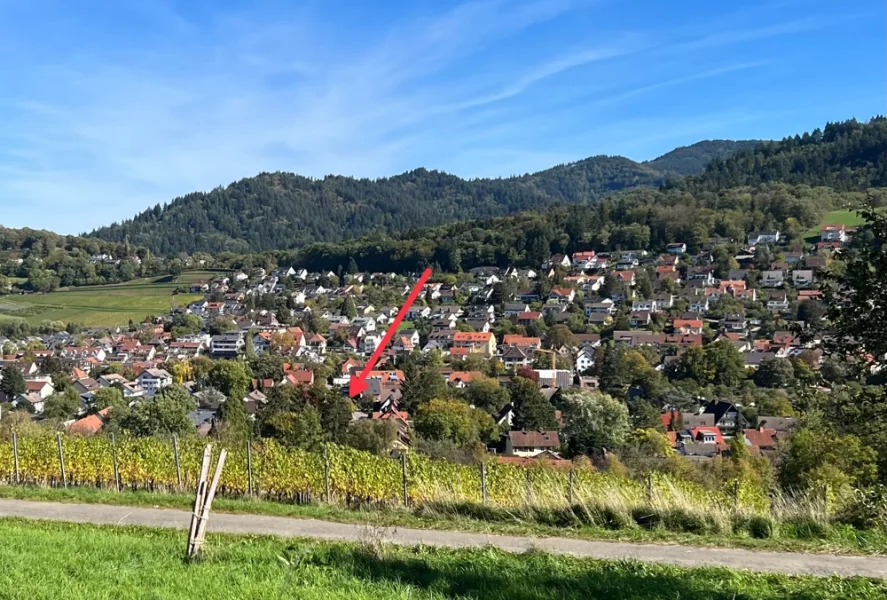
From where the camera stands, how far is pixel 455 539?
22.9 ft

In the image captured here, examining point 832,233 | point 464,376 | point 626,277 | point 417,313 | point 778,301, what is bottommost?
point 464,376

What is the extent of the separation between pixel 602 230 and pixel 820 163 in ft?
→ 154

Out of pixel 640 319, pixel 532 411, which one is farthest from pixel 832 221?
pixel 532 411

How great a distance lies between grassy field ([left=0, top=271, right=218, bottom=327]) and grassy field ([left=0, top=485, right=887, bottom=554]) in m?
72.0

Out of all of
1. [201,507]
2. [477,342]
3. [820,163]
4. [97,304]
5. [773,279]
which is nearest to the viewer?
[201,507]

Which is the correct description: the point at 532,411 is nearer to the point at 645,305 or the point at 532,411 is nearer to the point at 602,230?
the point at 645,305

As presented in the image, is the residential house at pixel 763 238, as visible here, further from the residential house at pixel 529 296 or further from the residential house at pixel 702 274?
the residential house at pixel 529 296

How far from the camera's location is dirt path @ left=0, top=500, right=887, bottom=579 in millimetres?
5766

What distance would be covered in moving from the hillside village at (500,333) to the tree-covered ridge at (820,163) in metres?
31.9

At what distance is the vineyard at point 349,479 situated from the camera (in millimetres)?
7809

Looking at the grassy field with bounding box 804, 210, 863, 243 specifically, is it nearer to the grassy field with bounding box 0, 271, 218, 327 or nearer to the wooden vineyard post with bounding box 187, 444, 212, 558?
the grassy field with bounding box 0, 271, 218, 327

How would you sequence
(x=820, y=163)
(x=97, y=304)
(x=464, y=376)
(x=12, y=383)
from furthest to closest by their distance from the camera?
(x=820, y=163)
(x=97, y=304)
(x=464, y=376)
(x=12, y=383)

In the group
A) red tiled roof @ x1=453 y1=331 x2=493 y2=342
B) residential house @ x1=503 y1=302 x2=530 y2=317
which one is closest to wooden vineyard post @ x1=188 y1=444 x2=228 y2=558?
red tiled roof @ x1=453 y1=331 x2=493 y2=342

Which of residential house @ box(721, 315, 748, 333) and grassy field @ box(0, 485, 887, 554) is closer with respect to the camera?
grassy field @ box(0, 485, 887, 554)
